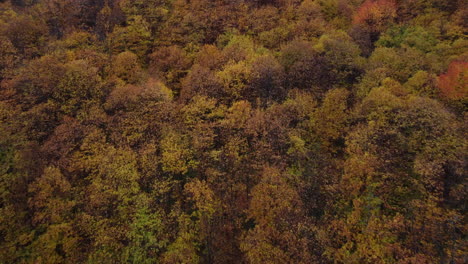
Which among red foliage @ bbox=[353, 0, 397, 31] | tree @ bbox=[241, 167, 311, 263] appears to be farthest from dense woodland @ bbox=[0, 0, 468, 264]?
red foliage @ bbox=[353, 0, 397, 31]

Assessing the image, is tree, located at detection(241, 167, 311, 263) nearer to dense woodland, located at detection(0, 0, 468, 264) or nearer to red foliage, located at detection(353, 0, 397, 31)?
dense woodland, located at detection(0, 0, 468, 264)

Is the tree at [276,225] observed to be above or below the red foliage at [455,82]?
below

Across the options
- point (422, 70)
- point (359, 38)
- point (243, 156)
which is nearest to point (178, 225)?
point (243, 156)

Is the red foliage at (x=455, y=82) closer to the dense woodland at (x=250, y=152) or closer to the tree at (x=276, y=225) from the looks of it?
the dense woodland at (x=250, y=152)

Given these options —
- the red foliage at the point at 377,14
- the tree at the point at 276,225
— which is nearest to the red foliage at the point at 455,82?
the red foliage at the point at 377,14

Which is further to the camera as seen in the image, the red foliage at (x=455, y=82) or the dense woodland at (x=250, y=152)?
the red foliage at (x=455, y=82)

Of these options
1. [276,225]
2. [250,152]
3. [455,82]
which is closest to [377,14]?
[455,82]

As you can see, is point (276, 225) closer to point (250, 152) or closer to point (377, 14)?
point (250, 152)
